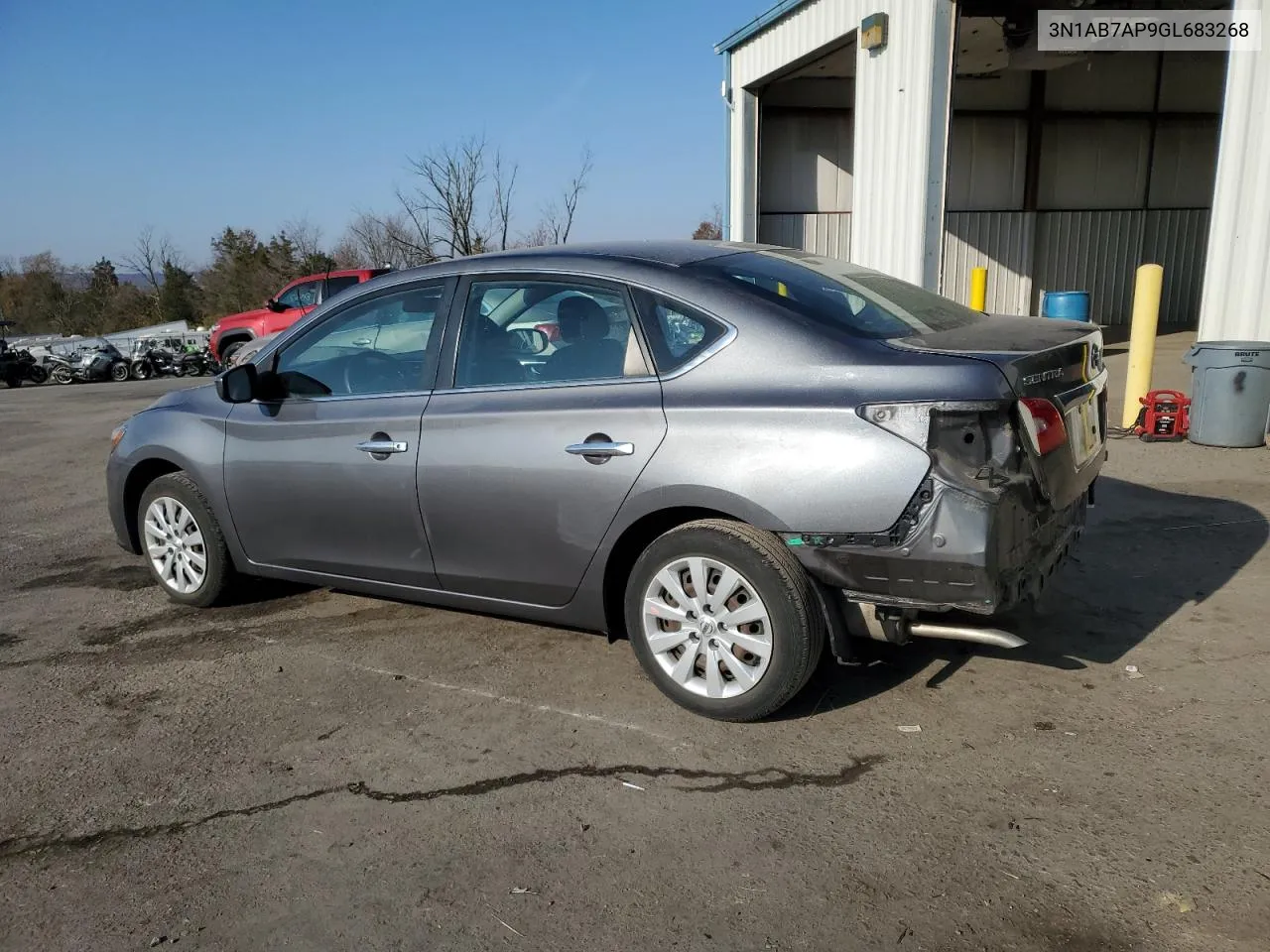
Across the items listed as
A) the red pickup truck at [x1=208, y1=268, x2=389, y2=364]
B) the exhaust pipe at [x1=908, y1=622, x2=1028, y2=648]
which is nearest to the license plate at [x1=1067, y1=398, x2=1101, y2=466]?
the exhaust pipe at [x1=908, y1=622, x2=1028, y2=648]

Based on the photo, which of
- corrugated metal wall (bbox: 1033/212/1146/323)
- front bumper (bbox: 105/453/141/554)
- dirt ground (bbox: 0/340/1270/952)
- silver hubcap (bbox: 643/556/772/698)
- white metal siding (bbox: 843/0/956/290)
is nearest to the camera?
dirt ground (bbox: 0/340/1270/952)

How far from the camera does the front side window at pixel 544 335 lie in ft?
11.8

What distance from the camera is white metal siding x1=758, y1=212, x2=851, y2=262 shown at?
17516mm

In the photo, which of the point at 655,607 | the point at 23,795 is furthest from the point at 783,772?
the point at 23,795

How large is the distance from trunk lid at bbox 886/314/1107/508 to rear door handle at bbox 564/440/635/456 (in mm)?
992

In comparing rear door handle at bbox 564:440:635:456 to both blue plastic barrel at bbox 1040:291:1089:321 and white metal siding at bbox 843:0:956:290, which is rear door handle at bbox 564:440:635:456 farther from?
blue plastic barrel at bbox 1040:291:1089:321

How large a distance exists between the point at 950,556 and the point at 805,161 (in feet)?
53.5

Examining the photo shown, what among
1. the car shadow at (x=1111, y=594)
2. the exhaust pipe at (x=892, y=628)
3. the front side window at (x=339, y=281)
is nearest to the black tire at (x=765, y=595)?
the exhaust pipe at (x=892, y=628)

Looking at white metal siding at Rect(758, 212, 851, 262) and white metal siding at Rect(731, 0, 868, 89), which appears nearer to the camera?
white metal siding at Rect(731, 0, 868, 89)

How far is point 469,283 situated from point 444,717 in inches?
70.5

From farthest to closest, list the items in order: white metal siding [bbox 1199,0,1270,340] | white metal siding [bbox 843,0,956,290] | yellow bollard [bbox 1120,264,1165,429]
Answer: white metal siding [bbox 843,0,956,290] → yellow bollard [bbox 1120,264,1165,429] → white metal siding [bbox 1199,0,1270,340]

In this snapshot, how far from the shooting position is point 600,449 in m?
3.46

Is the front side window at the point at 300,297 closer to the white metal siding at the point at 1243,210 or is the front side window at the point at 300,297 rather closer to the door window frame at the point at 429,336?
the door window frame at the point at 429,336

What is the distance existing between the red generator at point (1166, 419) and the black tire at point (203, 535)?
7285mm
